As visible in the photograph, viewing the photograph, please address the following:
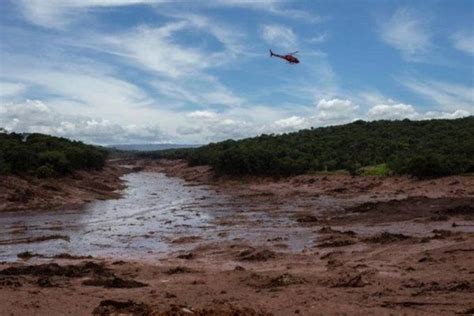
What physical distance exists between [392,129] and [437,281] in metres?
69.0

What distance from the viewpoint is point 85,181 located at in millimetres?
48500

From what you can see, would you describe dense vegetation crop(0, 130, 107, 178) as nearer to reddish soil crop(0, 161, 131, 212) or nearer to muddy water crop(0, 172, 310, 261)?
reddish soil crop(0, 161, 131, 212)

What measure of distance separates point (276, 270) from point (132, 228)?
1359 centimetres

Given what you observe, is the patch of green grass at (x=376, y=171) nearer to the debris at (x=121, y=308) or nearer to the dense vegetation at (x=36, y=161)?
the dense vegetation at (x=36, y=161)

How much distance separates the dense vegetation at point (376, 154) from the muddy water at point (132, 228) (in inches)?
592

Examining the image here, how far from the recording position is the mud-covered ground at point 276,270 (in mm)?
10688

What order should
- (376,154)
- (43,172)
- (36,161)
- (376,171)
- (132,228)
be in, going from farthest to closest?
(376,154), (376,171), (36,161), (43,172), (132,228)

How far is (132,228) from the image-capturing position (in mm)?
27109

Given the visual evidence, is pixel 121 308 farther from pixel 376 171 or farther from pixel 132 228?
pixel 376 171

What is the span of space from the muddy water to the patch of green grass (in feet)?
46.6

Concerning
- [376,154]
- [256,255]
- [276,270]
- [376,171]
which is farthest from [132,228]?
[376,154]

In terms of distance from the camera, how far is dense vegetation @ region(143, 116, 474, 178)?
42.9 m

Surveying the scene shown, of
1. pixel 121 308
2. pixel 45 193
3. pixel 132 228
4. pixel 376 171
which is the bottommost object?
pixel 132 228

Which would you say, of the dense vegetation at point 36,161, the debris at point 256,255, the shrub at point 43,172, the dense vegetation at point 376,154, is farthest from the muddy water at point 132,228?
the dense vegetation at point 376,154
